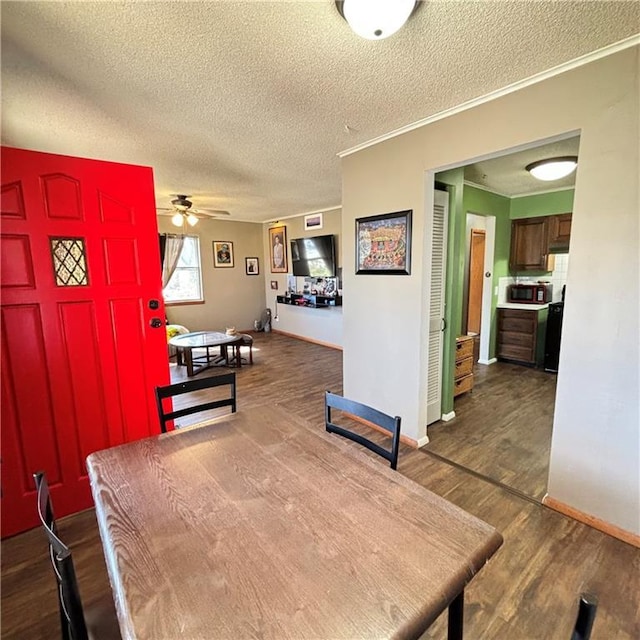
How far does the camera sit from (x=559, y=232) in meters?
4.56

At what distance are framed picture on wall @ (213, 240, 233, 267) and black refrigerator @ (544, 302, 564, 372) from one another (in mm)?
5915

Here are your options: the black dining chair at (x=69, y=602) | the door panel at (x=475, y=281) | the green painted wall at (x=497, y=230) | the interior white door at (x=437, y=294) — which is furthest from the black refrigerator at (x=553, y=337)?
the black dining chair at (x=69, y=602)

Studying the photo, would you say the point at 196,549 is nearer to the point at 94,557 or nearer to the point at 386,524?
the point at 386,524

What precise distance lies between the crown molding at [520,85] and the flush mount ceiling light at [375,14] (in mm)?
964

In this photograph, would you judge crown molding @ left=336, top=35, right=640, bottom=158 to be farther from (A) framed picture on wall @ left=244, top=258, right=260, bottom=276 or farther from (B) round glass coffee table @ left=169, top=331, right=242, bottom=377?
(A) framed picture on wall @ left=244, top=258, right=260, bottom=276

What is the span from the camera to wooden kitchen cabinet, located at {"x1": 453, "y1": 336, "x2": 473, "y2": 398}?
12.0ft

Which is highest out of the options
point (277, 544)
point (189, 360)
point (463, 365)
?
point (277, 544)

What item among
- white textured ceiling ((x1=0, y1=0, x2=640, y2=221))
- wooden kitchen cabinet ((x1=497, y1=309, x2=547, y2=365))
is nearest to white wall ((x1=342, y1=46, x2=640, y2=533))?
white textured ceiling ((x1=0, y1=0, x2=640, y2=221))

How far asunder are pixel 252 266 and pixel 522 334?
5.52 meters

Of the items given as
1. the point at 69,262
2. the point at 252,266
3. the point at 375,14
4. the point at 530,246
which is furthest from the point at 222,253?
the point at 375,14

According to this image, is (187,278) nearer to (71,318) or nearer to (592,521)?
(71,318)

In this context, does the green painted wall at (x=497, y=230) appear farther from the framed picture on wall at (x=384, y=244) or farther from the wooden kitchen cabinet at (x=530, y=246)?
the framed picture on wall at (x=384, y=244)

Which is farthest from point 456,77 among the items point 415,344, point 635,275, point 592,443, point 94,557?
point 94,557

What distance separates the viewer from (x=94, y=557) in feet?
5.75
